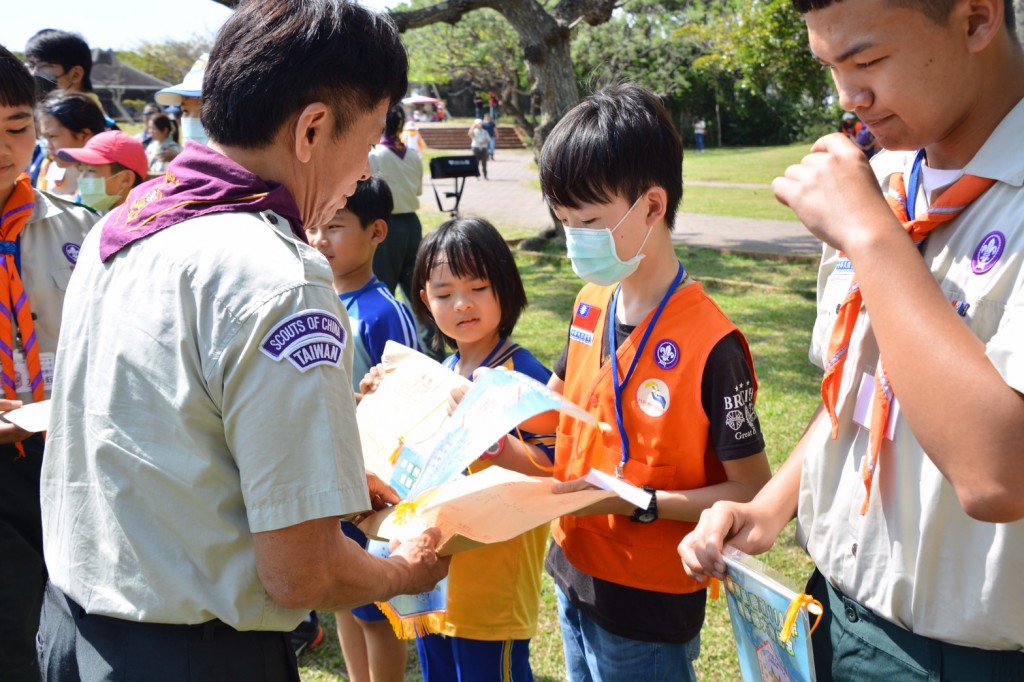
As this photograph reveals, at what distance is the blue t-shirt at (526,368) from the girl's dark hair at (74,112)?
305 centimetres

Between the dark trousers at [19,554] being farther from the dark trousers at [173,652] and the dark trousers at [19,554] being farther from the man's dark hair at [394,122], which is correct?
the man's dark hair at [394,122]

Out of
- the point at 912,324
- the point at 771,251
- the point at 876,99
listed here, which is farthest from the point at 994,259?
the point at 771,251

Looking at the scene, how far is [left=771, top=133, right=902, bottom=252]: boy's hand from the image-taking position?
1171mm

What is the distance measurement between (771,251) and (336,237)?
9.17m

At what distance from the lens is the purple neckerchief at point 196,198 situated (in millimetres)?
1419

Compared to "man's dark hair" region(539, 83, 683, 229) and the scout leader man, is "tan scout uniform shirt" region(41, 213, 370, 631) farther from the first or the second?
"man's dark hair" region(539, 83, 683, 229)

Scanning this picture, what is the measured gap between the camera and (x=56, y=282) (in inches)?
108

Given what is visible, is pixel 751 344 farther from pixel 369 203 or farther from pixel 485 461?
pixel 485 461

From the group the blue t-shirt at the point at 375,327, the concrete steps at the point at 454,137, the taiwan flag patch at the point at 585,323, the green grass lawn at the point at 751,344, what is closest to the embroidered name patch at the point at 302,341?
the taiwan flag patch at the point at 585,323

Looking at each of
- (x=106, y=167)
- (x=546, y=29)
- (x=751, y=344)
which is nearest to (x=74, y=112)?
(x=106, y=167)

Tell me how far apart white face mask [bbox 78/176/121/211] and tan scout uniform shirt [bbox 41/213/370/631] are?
2.50 m

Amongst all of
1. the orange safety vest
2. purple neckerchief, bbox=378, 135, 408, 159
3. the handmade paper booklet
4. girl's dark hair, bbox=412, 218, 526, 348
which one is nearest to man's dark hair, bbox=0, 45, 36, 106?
girl's dark hair, bbox=412, 218, 526, 348

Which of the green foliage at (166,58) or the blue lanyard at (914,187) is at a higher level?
the green foliage at (166,58)

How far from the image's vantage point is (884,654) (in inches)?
52.1
